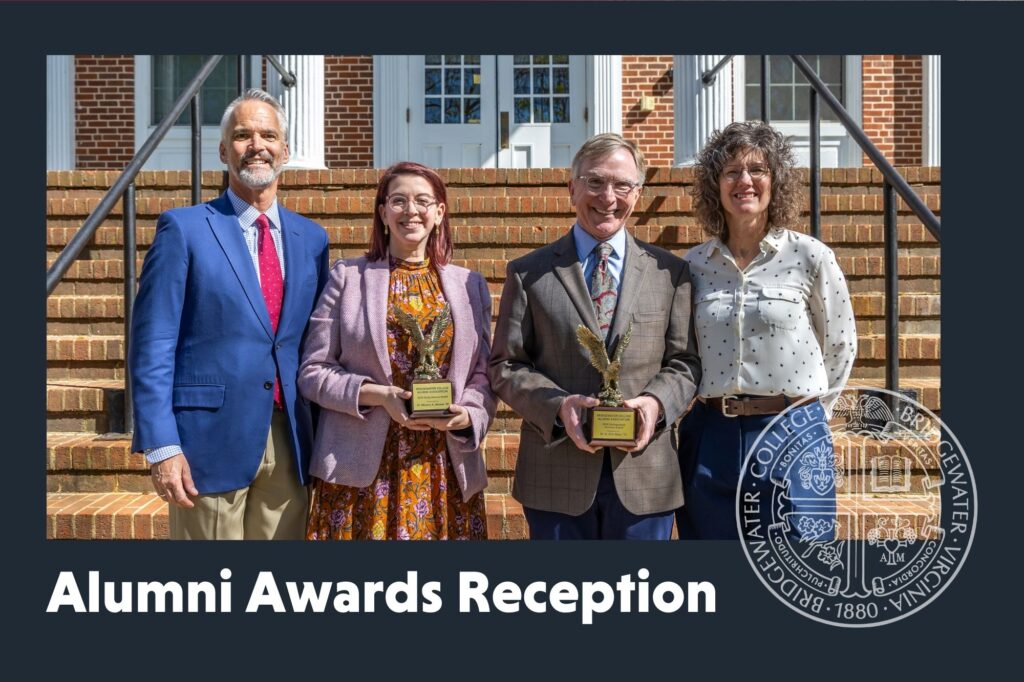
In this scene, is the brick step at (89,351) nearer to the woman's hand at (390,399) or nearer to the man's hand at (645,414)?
the woman's hand at (390,399)

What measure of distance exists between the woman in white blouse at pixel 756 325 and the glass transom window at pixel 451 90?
7026 millimetres

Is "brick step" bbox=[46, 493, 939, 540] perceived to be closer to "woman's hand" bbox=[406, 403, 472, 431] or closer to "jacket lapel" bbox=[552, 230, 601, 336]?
"woman's hand" bbox=[406, 403, 472, 431]

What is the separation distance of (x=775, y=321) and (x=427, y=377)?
1034 millimetres

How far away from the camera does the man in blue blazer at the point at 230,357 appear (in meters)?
2.78

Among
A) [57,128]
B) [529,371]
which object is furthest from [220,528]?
[57,128]

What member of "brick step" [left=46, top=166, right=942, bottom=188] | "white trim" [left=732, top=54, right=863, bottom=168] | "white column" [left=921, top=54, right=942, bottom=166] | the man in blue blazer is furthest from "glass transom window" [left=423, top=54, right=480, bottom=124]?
the man in blue blazer

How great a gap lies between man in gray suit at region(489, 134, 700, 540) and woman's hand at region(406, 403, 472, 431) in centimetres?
13

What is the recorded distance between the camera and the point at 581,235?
289 centimetres

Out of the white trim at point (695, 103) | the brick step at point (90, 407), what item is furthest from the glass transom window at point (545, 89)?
the brick step at point (90, 407)

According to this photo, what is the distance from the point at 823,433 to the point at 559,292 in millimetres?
883

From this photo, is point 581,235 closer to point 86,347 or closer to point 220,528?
point 220,528

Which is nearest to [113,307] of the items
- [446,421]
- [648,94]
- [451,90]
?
[446,421]

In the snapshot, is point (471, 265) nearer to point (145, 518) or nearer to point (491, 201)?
point (491, 201)

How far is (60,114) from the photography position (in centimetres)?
959
